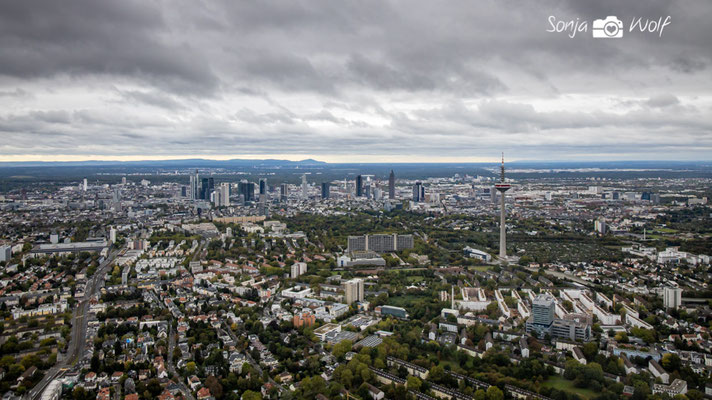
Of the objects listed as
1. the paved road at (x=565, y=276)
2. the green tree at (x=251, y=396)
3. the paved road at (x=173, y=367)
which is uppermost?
the paved road at (x=565, y=276)

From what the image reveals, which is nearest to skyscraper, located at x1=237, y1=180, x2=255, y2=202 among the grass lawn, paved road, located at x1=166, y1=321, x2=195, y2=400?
paved road, located at x1=166, y1=321, x2=195, y2=400

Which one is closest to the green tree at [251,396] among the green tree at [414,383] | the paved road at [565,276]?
the green tree at [414,383]

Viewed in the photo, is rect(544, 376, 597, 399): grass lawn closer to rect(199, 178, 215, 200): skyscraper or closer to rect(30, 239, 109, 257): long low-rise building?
rect(30, 239, 109, 257): long low-rise building

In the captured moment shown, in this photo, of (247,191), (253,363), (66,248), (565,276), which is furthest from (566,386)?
(247,191)

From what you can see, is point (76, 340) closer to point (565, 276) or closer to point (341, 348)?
point (341, 348)

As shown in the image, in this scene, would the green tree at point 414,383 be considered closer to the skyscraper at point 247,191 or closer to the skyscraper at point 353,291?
the skyscraper at point 353,291
